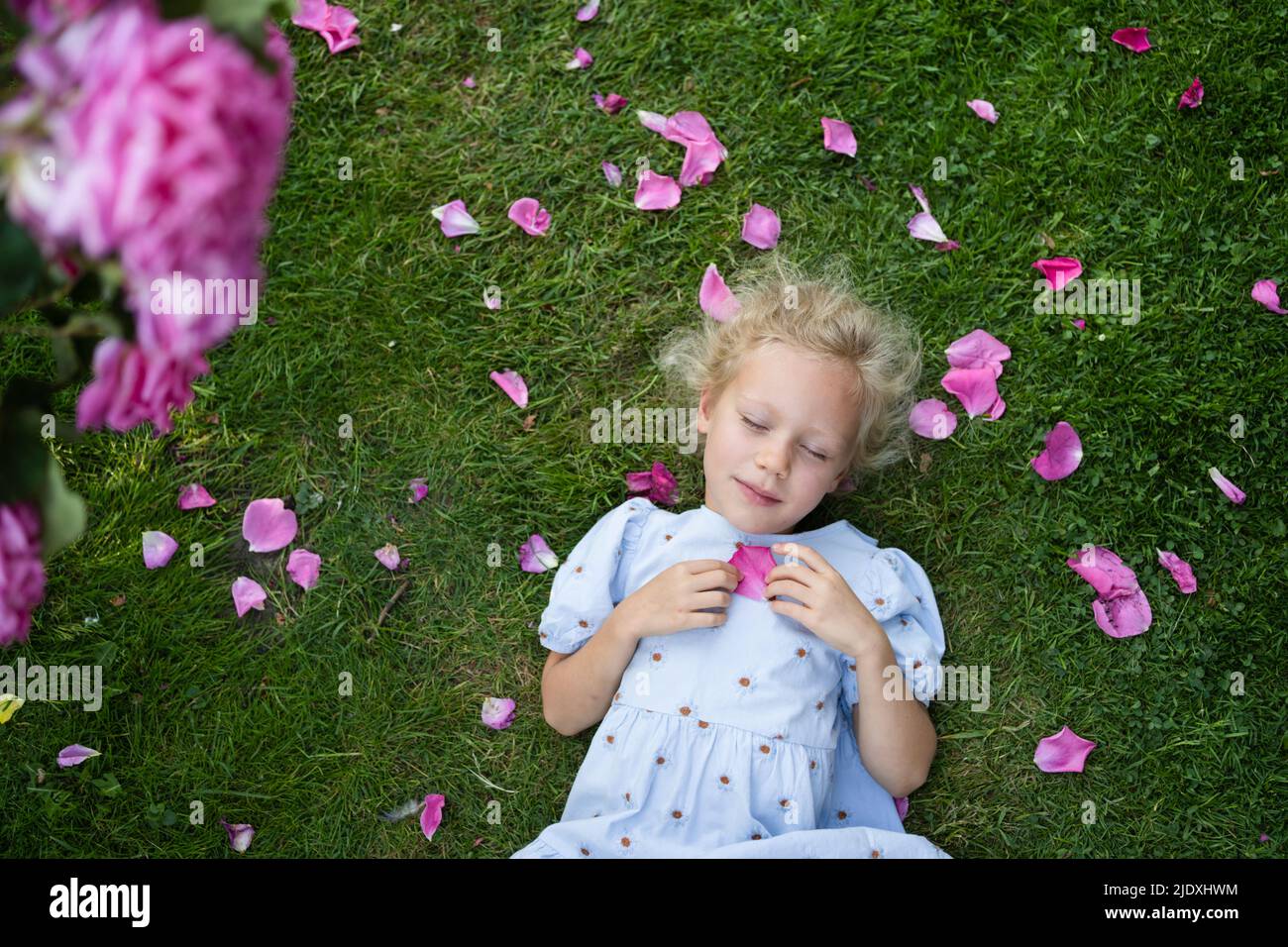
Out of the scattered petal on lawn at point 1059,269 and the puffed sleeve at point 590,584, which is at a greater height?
the scattered petal on lawn at point 1059,269

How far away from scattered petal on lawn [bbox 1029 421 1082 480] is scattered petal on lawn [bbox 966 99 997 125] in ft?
2.77

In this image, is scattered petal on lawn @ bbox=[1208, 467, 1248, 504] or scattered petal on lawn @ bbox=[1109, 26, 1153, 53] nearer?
scattered petal on lawn @ bbox=[1208, 467, 1248, 504]

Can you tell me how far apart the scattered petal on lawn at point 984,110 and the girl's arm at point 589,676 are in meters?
1.65

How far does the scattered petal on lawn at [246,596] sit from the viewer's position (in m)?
2.59

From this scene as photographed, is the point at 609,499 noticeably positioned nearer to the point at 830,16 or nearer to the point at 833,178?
the point at 833,178

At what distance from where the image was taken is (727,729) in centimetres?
227

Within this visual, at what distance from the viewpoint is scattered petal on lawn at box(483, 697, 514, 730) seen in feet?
8.44

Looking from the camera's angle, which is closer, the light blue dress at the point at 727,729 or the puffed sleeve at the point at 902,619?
the light blue dress at the point at 727,729

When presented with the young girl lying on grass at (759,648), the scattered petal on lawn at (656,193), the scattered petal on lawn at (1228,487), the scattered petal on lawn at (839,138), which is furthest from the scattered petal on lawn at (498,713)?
the scattered petal on lawn at (1228,487)

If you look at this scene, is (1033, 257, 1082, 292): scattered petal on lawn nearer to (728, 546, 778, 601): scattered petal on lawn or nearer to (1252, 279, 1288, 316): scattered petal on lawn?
(1252, 279, 1288, 316): scattered petal on lawn

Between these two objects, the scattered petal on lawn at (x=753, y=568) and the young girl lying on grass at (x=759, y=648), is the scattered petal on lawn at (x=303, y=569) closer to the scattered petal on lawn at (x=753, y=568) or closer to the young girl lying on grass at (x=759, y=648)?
the young girl lying on grass at (x=759, y=648)

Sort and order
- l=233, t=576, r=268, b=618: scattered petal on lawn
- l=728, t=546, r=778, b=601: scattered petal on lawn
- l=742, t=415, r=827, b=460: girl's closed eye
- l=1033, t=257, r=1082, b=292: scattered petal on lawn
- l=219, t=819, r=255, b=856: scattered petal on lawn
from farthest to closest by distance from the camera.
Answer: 1. l=1033, t=257, r=1082, b=292: scattered petal on lawn
2. l=233, t=576, r=268, b=618: scattered petal on lawn
3. l=219, t=819, r=255, b=856: scattered petal on lawn
4. l=728, t=546, r=778, b=601: scattered petal on lawn
5. l=742, t=415, r=827, b=460: girl's closed eye

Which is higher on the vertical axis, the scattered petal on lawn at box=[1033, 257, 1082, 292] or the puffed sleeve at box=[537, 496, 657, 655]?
the scattered petal on lawn at box=[1033, 257, 1082, 292]

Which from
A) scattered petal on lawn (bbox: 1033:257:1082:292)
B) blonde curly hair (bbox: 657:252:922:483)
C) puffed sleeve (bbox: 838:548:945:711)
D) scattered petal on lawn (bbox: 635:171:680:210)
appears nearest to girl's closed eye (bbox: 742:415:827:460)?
blonde curly hair (bbox: 657:252:922:483)
